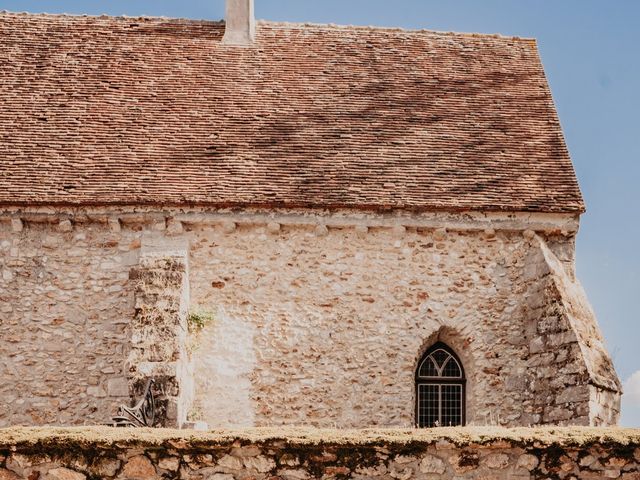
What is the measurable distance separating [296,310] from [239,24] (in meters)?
6.40

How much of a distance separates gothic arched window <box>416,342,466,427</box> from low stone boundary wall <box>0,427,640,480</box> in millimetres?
6711

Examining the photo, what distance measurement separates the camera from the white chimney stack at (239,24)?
1742 centimetres

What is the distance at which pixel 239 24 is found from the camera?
1752 centimetres

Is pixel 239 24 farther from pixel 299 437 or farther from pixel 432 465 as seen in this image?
pixel 432 465

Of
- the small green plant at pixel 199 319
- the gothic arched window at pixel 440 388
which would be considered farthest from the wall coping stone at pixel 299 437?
the gothic arched window at pixel 440 388

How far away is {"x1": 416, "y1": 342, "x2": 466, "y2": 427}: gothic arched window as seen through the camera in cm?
1404

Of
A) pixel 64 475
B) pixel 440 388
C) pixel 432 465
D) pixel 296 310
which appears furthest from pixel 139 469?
pixel 440 388

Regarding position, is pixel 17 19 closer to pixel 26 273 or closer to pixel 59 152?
pixel 59 152

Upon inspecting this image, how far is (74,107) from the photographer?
51.2 feet

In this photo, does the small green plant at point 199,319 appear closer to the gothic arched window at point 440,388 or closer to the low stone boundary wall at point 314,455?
the gothic arched window at point 440,388

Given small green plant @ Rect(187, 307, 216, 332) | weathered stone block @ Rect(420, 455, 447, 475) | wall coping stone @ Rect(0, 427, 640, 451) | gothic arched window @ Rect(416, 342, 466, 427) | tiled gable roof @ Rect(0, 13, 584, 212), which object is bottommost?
weathered stone block @ Rect(420, 455, 447, 475)

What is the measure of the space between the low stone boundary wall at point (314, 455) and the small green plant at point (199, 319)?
627 cm

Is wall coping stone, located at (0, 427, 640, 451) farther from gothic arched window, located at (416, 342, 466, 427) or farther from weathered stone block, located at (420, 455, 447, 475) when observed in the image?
gothic arched window, located at (416, 342, 466, 427)

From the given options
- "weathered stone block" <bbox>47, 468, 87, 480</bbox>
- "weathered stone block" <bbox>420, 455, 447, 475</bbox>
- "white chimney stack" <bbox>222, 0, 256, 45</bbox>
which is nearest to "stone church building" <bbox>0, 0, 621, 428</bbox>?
"white chimney stack" <bbox>222, 0, 256, 45</bbox>
